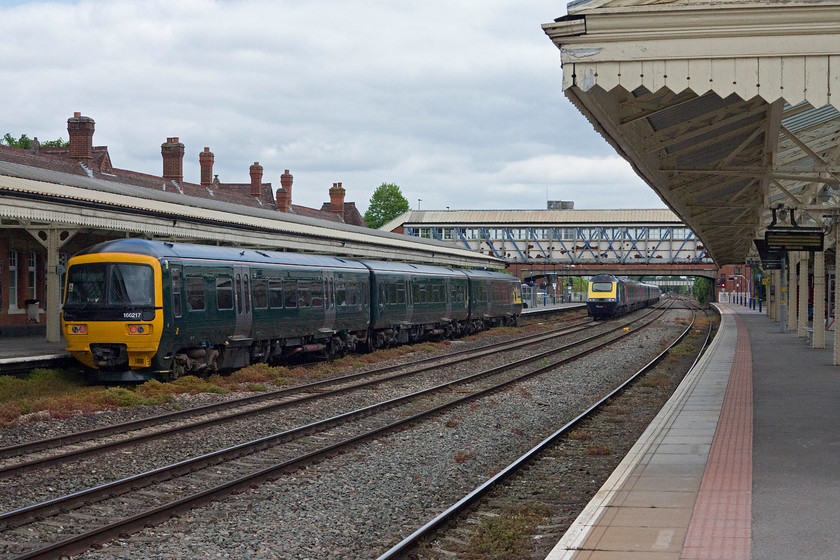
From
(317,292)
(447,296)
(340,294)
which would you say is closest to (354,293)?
(340,294)

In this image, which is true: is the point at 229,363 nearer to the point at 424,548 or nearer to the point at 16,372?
the point at 16,372

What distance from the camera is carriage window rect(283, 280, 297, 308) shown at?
2236 centimetres

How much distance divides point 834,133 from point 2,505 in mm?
13299

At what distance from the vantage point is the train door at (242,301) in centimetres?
2020

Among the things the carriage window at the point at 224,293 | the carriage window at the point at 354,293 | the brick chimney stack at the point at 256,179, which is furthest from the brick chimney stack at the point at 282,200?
the carriage window at the point at 224,293

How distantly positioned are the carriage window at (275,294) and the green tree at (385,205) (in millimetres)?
83877

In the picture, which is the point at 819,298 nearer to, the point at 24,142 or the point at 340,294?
the point at 340,294

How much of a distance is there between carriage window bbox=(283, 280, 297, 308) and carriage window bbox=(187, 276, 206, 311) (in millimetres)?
3600

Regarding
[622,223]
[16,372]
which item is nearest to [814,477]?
[16,372]

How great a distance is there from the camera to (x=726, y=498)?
314 inches

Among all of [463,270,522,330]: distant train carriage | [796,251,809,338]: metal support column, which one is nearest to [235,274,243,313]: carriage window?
[796,251,809,338]: metal support column

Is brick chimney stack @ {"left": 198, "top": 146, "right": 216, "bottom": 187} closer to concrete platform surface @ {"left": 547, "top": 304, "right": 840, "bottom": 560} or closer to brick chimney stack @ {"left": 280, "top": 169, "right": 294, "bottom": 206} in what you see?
brick chimney stack @ {"left": 280, "top": 169, "right": 294, "bottom": 206}

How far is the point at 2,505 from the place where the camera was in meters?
8.90

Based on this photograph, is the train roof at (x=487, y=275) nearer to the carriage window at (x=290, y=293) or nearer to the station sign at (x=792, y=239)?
the carriage window at (x=290, y=293)
